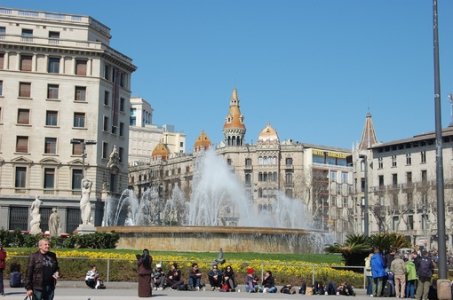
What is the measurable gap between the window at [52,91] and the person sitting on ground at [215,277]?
163 ft

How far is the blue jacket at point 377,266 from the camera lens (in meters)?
21.7

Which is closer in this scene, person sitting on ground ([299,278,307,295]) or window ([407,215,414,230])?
person sitting on ground ([299,278,307,295])

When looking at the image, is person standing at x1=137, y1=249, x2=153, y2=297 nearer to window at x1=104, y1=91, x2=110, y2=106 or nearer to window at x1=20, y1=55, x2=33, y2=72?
window at x1=20, y1=55, x2=33, y2=72

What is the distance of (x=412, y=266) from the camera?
73.6 feet

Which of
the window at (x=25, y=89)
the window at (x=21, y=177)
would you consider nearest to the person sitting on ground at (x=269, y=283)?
the window at (x=21, y=177)

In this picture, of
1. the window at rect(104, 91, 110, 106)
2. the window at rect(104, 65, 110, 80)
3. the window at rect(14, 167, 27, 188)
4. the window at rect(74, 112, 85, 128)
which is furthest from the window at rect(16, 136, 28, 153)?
the window at rect(104, 65, 110, 80)

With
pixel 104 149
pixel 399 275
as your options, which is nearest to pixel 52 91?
pixel 104 149

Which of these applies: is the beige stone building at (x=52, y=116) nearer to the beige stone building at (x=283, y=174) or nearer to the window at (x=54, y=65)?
the window at (x=54, y=65)

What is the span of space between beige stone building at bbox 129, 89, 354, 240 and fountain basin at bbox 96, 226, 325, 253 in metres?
74.0

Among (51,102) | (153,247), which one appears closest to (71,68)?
(51,102)

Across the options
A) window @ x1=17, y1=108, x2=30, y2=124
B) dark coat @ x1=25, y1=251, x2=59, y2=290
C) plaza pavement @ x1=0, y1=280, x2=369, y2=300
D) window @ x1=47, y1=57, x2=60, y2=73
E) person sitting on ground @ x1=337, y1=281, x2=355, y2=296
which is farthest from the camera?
window @ x1=47, y1=57, x2=60, y2=73

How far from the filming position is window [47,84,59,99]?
2734 inches

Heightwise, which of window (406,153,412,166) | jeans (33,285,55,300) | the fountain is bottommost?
jeans (33,285,55,300)

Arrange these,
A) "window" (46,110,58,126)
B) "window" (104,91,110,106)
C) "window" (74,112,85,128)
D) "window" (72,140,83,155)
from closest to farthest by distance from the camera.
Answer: "window" (46,110,58,126) → "window" (72,140,83,155) → "window" (74,112,85,128) → "window" (104,91,110,106)
